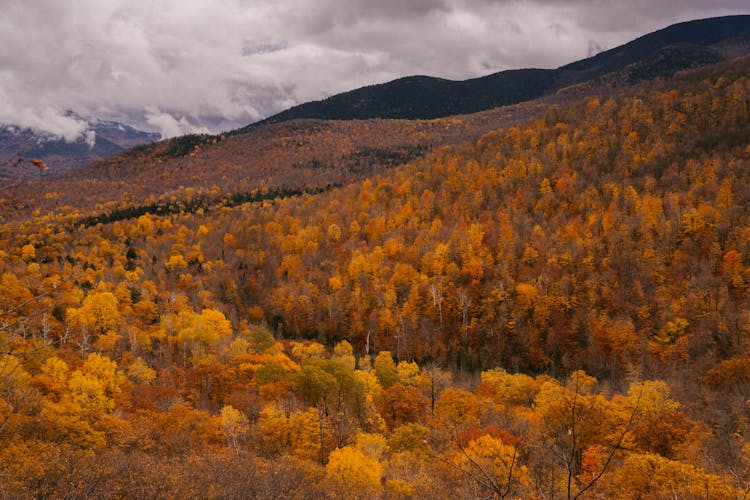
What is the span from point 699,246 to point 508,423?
80720mm

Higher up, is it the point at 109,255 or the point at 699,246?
the point at 109,255

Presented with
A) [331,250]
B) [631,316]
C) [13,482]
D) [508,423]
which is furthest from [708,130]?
[13,482]

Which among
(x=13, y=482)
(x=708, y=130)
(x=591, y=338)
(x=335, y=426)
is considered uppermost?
(x=708, y=130)

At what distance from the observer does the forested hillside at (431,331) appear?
99.1 feet

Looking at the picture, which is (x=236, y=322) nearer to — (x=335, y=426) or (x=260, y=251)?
(x=260, y=251)

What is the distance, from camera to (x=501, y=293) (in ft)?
335

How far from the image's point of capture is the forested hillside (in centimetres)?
3022

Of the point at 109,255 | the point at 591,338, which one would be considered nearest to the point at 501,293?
the point at 591,338

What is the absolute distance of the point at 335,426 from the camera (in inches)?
1692

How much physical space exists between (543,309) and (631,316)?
674 inches

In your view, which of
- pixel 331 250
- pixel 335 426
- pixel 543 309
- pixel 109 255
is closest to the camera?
pixel 335 426

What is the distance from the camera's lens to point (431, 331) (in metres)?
102

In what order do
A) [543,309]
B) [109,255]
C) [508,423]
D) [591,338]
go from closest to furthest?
[508,423], [591,338], [543,309], [109,255]

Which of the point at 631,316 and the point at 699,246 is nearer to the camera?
the point at 631,316
